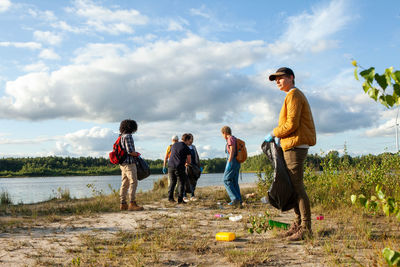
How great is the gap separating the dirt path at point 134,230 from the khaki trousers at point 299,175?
358 mm

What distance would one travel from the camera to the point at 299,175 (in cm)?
429

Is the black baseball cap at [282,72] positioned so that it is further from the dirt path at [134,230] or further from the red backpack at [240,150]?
the red backpack at [240,150]

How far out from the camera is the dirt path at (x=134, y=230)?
3646 millimetres

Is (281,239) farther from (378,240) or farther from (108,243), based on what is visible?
(108,243)

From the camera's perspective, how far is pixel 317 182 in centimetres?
812

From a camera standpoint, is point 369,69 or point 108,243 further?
point 108,243

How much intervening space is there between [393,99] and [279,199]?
2.83 metres

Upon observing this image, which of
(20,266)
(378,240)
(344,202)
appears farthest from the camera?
(344,202)

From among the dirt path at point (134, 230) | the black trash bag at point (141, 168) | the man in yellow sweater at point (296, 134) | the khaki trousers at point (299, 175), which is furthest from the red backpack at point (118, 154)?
the khaki trousers at point (299, 175)

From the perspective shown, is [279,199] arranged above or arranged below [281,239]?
above

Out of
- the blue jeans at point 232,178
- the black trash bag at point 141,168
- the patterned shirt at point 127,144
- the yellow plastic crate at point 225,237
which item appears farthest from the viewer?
the blue jeans at point 232,178

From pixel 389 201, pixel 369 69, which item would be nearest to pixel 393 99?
pixel 369 69

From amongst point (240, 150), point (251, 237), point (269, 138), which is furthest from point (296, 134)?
point (240, 150)

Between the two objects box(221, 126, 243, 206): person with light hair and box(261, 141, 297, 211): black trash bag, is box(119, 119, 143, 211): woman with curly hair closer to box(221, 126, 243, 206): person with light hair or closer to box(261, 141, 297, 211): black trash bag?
box(221, 126, 243, 206): person with light hair
